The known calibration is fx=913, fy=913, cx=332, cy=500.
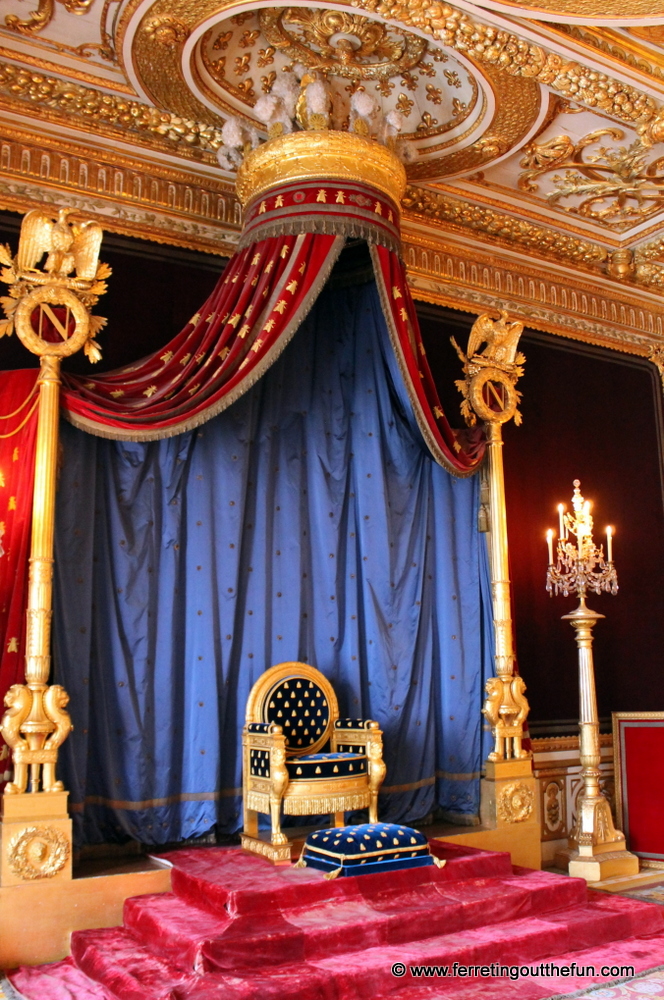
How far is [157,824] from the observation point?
185 inches

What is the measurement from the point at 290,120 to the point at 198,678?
10.3 ft

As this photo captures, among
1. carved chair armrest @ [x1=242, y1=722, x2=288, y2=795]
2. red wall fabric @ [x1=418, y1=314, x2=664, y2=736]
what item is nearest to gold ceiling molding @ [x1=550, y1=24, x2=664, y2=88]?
red wall fabric @ [x1=418, y1=314, x2=664, y2=736]

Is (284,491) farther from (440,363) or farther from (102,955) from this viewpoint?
(102,955)

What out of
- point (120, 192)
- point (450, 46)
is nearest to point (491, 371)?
point (450, 46)

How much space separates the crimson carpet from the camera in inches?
137

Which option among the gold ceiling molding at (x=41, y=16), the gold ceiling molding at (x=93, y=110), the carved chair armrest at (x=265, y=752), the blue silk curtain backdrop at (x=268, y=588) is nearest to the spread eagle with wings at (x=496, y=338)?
the blue silk curtain backdrop at (x=268, y=588)

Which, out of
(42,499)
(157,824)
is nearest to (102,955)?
(157,824)

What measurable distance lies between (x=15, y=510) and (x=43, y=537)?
26 cm

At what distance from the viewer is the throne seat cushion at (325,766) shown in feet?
15.0

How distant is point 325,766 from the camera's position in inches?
181

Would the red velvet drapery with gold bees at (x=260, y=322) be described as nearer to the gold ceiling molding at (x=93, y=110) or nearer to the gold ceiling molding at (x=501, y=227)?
the gold ceiling molding at (x=93, y=110)

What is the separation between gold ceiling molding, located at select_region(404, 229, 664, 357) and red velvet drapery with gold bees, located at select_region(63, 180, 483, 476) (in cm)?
140

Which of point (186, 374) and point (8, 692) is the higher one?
point (186, 374)

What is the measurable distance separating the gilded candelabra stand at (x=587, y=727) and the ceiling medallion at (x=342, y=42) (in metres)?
2.84
